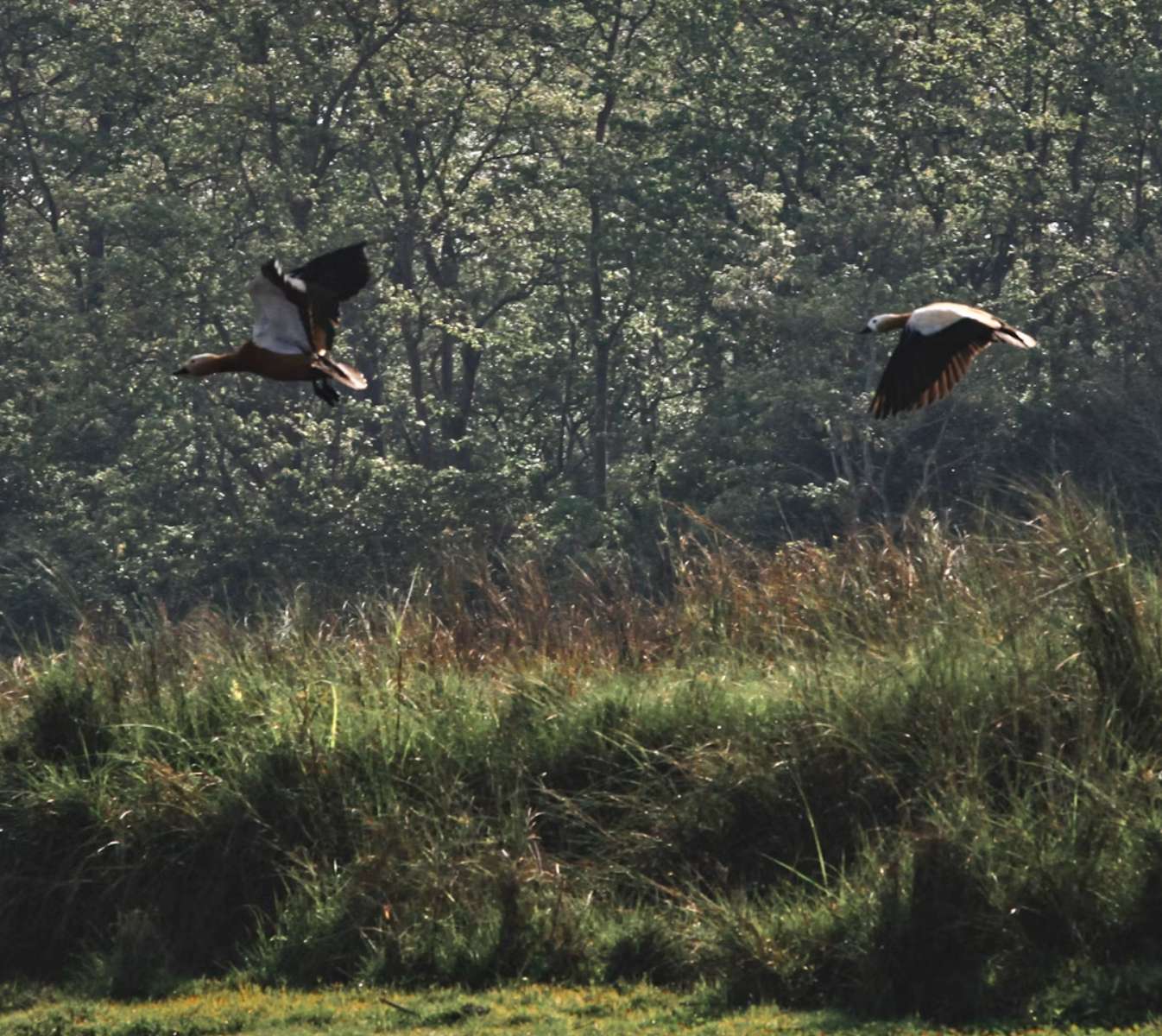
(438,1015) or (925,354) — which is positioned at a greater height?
(925,354)

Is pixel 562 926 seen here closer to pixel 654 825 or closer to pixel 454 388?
pixel 654 825

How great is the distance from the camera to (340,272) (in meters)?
7.26

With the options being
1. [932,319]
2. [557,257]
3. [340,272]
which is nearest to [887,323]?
[932,319]

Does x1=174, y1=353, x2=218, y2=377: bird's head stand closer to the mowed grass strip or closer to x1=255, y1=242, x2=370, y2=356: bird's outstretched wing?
x1=255, y1=242, x2=370, y2=356: bird's outstretched wing

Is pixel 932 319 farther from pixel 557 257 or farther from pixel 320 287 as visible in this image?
pixel 557 257

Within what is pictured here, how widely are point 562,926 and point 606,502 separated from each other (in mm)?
14233

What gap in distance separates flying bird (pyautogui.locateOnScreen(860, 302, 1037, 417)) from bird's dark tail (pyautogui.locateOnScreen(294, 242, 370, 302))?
1889mm

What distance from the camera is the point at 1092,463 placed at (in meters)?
19.9

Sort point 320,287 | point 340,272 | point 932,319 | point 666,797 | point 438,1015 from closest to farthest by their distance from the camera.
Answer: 1. point 320,287
2. point 340,272
3. point 438,1015
4. point 932,319
5. point 666,797

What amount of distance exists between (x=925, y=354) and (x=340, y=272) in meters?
2.27

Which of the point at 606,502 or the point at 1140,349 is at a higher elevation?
the point at 1140,349

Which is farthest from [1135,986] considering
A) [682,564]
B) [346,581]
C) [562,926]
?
[346,581]

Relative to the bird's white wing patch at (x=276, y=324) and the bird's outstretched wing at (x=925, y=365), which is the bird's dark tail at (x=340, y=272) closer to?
the bird's white wing patch at (x=276, y=324)

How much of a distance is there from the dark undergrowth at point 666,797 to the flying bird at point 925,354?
2.98 ft
